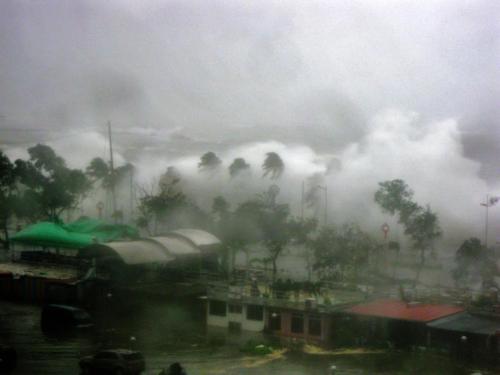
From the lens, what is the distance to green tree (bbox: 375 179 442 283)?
21.6 meters

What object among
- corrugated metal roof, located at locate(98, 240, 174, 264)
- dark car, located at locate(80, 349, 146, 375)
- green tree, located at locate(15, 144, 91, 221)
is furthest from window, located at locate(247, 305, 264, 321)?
green tree, located at locate(15, 144, 91, 221)

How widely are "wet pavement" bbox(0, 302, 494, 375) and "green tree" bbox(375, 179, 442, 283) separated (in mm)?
7657

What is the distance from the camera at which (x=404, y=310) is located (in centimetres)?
1548

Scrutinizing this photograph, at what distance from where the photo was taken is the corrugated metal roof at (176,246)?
70.3ft

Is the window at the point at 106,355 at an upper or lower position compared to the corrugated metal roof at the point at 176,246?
lower

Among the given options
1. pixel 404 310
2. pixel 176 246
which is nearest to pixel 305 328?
pixel 404 310

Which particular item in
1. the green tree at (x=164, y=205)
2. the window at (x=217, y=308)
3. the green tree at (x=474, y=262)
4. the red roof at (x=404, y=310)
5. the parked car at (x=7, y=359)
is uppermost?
the green tree at (x=164, y=205)

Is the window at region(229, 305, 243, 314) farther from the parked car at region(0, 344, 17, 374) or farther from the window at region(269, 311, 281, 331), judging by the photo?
the parked car at region(0, 344, 17, 374)

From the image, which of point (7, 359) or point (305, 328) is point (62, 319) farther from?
point (305, 328)

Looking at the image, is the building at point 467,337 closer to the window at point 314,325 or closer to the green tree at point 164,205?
the window at point 314,325

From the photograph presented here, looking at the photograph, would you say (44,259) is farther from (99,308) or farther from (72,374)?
(72,374)

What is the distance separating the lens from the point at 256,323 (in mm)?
17094

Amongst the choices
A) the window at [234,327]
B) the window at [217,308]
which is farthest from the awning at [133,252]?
the window at [234,327]

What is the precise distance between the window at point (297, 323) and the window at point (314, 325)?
250 millimetres
